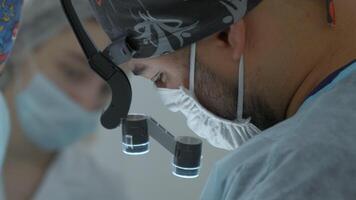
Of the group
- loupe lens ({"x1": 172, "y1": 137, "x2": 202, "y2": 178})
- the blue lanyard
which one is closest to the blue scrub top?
the blue lanyard

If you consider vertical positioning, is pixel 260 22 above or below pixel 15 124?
above

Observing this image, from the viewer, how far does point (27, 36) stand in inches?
67.6

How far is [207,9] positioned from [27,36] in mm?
1094

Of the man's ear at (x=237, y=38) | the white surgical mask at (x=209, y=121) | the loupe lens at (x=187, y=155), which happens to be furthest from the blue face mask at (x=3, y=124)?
the man's ear at (x=237, y=38)

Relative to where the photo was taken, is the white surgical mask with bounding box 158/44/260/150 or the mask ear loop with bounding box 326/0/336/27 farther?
the white surgical mask with bounding box 158/44/260/150

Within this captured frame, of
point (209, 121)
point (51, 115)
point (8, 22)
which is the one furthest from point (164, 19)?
point (51, 115)

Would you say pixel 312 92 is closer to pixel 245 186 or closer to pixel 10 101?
pixel 245 186

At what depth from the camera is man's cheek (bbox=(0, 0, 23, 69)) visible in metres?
1.14

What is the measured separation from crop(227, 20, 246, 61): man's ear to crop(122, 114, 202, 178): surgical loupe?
0.57 metres

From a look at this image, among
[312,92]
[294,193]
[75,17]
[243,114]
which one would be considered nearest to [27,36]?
[75,17]

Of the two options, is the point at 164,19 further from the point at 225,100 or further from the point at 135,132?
the point at 135,132

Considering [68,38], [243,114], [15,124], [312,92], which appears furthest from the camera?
[15,124]

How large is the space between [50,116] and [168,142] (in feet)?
1.84

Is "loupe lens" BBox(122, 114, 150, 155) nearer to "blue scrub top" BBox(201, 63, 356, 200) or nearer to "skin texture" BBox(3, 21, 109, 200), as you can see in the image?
"skin texture" BBox(3, 21, 109, 200)
